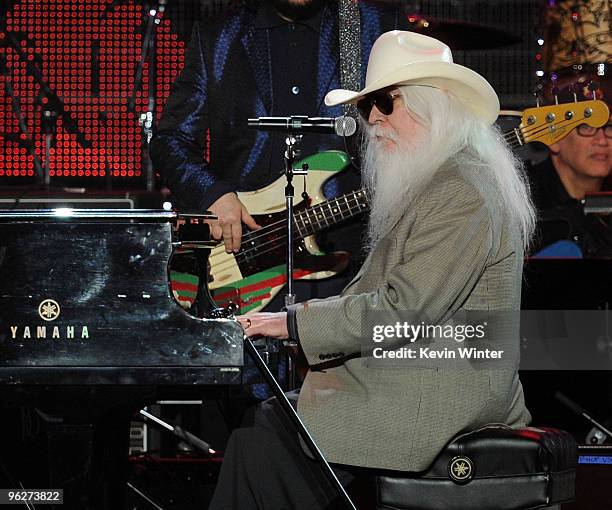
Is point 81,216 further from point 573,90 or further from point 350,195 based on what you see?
point 573,90

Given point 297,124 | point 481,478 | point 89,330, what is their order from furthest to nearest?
point 297,124, point 481,478, point 89,330

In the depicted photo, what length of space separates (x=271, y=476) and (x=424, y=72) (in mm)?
1264

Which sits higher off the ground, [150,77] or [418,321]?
[150,77]

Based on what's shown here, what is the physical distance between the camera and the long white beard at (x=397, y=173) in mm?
3016

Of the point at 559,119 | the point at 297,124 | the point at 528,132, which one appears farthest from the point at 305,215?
the point at 559,119

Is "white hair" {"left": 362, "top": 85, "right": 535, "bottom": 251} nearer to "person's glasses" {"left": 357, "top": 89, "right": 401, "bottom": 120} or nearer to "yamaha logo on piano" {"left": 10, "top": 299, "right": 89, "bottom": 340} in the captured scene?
"person's glasses" {"left": 357, "top": 89, "right": 401, "bottom": 120}

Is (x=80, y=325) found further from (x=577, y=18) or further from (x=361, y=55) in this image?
(x=577, y=18)

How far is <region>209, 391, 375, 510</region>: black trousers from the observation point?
9.96 ft

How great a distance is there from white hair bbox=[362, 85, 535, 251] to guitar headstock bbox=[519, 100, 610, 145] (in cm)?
132

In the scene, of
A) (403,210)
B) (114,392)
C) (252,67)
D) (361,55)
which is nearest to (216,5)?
(252,67)

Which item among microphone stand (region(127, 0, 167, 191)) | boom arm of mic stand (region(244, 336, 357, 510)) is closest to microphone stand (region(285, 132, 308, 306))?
boom arm of mic stand (region(244, 336, 357, 510))

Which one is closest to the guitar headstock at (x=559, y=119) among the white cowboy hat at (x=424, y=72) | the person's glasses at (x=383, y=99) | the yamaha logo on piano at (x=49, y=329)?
the white cowboy hat at (x=424, y=72)

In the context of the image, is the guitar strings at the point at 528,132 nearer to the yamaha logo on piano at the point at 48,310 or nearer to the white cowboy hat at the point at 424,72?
the white cowboy hat at the point at 424,72

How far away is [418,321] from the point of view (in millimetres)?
2793
